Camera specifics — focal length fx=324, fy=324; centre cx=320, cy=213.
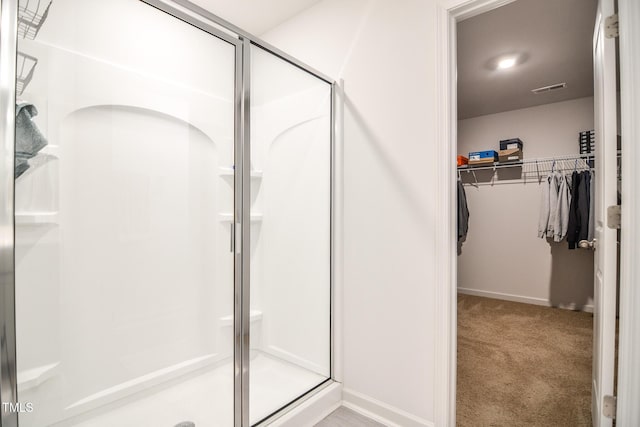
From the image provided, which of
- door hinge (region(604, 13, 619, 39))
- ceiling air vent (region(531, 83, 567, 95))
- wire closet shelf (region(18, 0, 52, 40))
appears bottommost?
wire closet shelf (region(18, 0, 52, 40))

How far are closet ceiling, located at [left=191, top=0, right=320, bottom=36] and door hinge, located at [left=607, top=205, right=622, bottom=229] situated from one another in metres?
2.15

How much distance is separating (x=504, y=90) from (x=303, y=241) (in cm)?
319

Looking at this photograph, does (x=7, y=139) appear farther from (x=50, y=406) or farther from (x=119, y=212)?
(x=50, y=406)

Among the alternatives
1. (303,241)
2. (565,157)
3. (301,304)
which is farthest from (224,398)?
(565,157)

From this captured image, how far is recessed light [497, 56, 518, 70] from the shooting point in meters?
3.00

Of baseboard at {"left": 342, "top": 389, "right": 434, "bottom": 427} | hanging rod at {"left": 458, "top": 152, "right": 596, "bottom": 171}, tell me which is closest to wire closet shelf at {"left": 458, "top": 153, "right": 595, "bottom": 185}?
hanging rod at {"left": 458, "top": 152, "right": 596, "bottom": 171}

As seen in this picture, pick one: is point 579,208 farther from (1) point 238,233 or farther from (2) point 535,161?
(1) point 238,233

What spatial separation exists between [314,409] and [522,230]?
3.76m

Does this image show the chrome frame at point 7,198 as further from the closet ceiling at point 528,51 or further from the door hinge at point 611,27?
the closet ceiling at point 528,51

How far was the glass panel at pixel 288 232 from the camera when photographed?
5.85ft

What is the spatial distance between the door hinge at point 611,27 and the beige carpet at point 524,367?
2.01 m

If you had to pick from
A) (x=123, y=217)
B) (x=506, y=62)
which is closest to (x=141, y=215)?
(x=123, y=217)

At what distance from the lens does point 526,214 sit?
427 cm

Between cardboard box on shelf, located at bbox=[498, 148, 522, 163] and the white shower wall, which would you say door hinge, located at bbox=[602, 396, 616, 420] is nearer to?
the white shower wall
